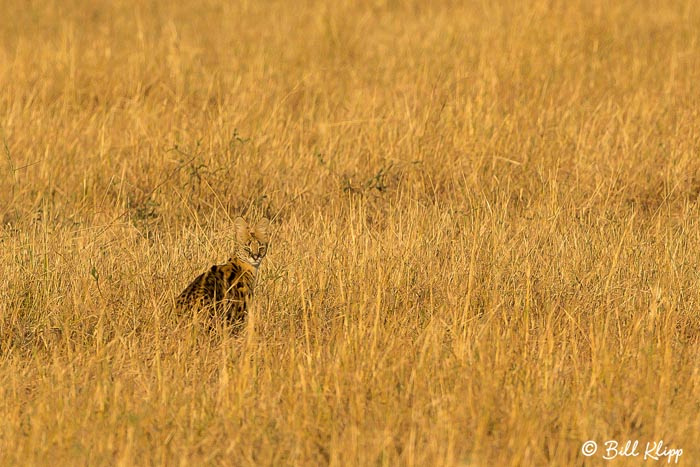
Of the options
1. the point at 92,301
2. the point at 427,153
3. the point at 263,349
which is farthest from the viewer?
the point at 427,153

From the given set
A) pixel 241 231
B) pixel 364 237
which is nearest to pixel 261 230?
pixel 241 231

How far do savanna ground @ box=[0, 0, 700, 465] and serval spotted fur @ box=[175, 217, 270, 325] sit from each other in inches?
3.4

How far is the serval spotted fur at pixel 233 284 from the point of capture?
4.15m

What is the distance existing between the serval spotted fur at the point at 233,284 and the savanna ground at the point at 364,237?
0.09 m

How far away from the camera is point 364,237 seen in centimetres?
511

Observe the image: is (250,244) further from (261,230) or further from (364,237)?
(364,237)

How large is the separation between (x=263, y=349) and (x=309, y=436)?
744mm

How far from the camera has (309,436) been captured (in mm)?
3342

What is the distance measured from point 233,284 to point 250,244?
312 mm

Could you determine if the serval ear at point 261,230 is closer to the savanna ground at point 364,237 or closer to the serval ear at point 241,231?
the serval ear at point 241,231

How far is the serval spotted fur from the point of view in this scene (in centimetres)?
415

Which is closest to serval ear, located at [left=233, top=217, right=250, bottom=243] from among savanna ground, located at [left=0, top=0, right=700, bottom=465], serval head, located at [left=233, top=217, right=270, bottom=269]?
serval head, located at [left=233, top=217, right=270, bottom=269]

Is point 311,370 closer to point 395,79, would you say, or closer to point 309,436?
point 309,436

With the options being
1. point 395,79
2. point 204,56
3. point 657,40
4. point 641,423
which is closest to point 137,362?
point 641,423
